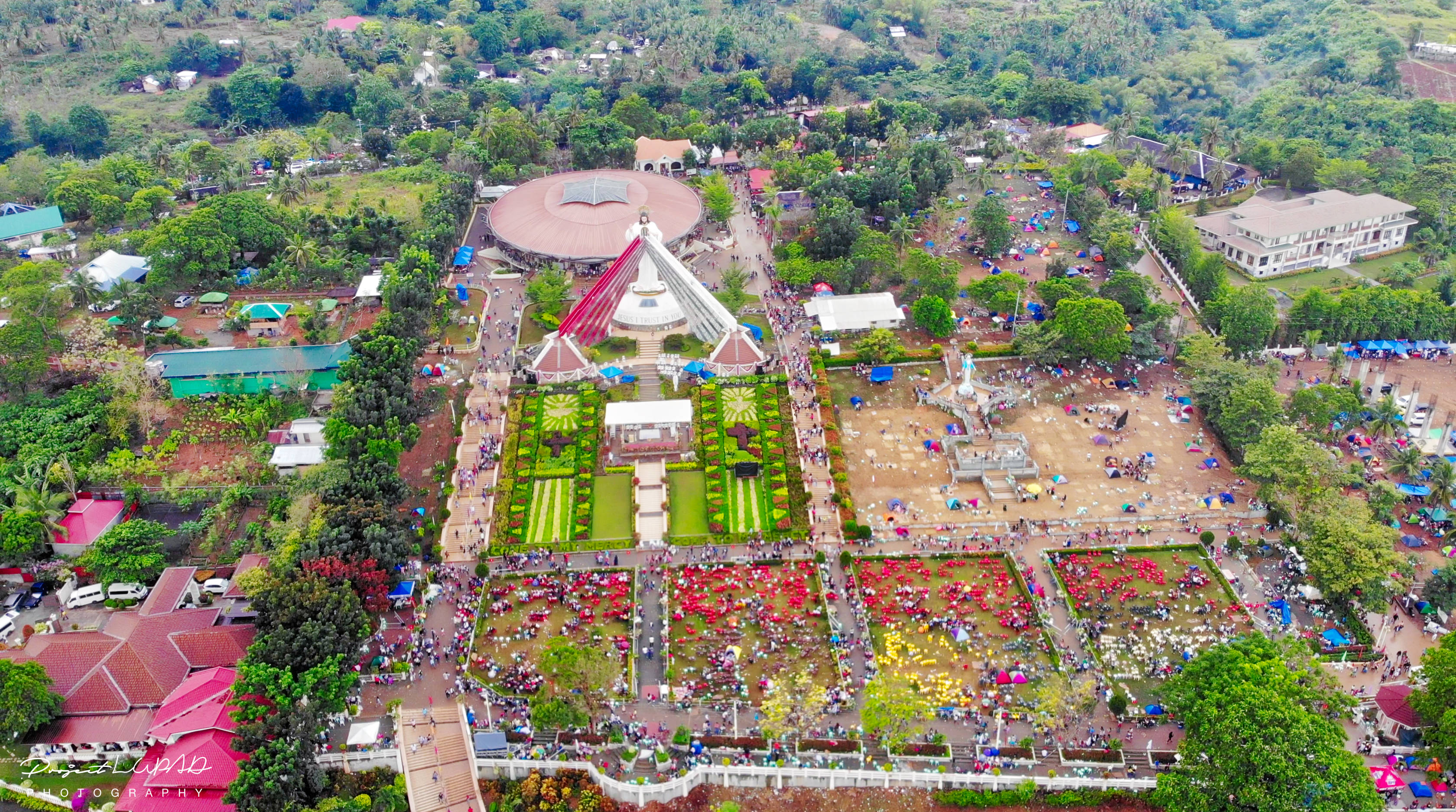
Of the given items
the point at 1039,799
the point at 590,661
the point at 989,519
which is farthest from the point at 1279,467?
the point at 590,661

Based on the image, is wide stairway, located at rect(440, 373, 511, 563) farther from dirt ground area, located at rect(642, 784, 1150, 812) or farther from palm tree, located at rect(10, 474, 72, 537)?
palm tree, located at rect(10, 474, 72, 537)

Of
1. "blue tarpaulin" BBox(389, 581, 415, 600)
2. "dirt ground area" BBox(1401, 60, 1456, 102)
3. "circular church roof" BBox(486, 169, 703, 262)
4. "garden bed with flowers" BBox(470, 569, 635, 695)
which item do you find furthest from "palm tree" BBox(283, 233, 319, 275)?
"dirt ground area" BBox(1401, 60, 1456, 102)

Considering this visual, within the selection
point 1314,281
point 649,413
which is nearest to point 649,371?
point 649,413

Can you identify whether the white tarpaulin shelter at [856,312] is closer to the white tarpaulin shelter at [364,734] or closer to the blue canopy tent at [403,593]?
the blue canopy tent at [403,593]

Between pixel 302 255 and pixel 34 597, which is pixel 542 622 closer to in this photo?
pixel 34 597

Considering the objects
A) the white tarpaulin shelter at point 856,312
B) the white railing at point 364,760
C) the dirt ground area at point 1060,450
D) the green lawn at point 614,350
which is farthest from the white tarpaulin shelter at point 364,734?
the white tarpaulin shelter at point 856,312
